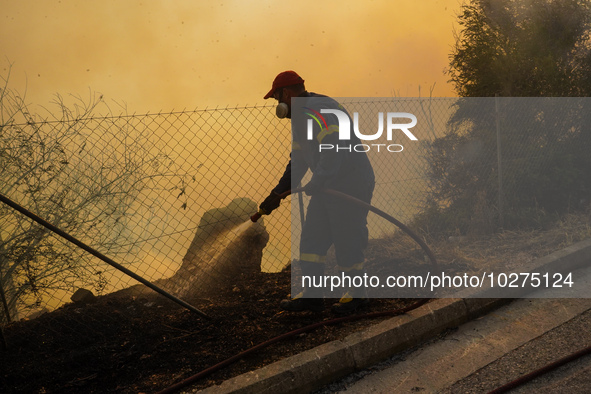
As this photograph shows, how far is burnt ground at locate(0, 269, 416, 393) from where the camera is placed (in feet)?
10.4

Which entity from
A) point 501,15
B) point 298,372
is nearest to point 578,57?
point 501,15

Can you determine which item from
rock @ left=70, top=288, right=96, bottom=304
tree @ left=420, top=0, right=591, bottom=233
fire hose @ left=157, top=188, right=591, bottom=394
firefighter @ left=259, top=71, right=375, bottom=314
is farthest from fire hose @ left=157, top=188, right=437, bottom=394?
tree @ left=420, top=0, right=591, bottom=233

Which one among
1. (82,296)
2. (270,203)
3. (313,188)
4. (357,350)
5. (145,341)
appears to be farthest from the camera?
(82,296)

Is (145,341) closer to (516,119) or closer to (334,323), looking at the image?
(334,323)

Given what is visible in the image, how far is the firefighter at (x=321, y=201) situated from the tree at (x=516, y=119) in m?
3.23

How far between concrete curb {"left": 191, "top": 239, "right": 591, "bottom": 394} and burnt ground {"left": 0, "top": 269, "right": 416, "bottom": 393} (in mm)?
170

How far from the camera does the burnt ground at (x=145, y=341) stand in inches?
124

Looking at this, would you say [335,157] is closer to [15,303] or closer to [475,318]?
[475,318]

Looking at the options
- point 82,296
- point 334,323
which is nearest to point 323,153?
point 334,323

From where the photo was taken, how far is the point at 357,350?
3.29 m

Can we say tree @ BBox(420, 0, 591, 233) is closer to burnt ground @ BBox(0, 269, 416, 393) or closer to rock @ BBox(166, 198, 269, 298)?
rock @ BBox(166, 198, 269, 298)

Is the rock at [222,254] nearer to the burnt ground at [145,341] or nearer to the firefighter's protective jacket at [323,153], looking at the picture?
the burnt ground at [145,341]

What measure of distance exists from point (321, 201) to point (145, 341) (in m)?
1.81

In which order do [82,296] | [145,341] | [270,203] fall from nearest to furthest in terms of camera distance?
1. [145,341]
2. [270,203]
3. [82,296]
